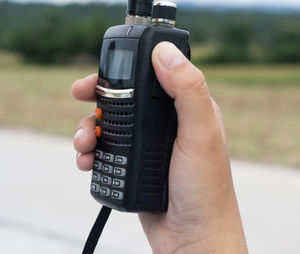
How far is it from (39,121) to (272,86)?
18.5 feet

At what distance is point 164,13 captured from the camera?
3.90ft

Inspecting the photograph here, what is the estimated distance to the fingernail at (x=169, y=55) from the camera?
114 centimetres

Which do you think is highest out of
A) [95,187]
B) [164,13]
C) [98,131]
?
[164,13]

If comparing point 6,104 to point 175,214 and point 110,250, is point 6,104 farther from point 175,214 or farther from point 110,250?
point 175,214

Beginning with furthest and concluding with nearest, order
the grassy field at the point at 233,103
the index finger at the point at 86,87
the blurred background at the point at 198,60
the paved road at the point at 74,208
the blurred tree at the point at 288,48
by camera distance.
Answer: the blurred tree at the point at 288,48, the blurred background at the point at 198,60, the grassy field at the point at 233,103, the paved road at the point at 74,208, the index finger at the point at 86,87

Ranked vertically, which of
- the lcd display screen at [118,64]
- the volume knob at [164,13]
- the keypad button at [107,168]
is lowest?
the keypad button at [107,168]

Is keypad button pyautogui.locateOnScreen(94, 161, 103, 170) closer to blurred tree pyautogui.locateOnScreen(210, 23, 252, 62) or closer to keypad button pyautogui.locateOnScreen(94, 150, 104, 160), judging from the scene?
keypad button pyautogui.locateOnScreen(94, 150, 104, 160)

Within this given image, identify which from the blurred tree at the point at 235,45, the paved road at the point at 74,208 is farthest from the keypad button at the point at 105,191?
the blurred tree at the point at 235,45

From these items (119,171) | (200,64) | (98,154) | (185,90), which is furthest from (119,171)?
(200,64)

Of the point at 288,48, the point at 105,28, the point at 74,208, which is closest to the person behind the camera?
the point at 74,208

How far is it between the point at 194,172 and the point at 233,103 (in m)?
7.39

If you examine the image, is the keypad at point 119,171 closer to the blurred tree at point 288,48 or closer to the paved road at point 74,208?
the paved road at point 74,208

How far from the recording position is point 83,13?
53.2ft

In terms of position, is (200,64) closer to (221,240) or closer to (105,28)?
(105,28)
